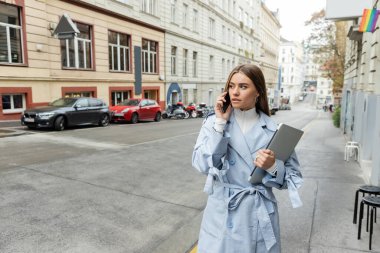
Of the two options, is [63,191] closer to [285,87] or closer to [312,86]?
[285,87]

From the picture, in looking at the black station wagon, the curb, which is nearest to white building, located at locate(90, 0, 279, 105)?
the black station wagon

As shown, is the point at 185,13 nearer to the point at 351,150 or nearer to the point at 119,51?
the point at 119,51

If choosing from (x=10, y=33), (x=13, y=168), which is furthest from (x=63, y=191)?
(x=10, y=33)

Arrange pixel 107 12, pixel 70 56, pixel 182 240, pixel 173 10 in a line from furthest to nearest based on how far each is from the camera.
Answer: pixel 173 10 < pixel 107 12 < pixel 70 56 < pixel 182 240

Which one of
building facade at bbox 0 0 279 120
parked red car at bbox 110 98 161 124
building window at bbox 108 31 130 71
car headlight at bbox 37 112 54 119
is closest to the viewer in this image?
car headlight at bbox 37 112 54 119

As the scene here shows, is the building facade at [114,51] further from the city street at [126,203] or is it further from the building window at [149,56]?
the city street at [126,203]

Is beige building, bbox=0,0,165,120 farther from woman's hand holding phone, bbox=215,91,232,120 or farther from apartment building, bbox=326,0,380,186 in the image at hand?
woman's hand holding phone, bbox=215,91,232,120

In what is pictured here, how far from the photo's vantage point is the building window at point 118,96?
21.8m

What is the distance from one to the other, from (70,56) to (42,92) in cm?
311

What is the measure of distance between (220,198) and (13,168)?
20.2ft

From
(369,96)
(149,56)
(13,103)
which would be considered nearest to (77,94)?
(13,103)

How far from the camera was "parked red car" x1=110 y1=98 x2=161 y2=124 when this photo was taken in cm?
1759

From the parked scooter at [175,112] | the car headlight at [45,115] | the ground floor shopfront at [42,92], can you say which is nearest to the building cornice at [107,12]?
the ground floor shopfront at [42,92]

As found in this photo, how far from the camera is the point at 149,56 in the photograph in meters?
26.0
